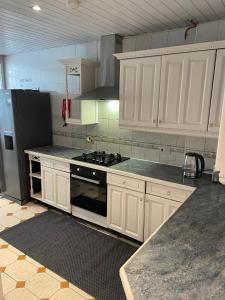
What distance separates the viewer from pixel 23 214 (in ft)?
10.9

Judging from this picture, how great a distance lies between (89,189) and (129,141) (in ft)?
2.75

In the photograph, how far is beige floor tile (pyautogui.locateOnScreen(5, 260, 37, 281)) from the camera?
7.19ft

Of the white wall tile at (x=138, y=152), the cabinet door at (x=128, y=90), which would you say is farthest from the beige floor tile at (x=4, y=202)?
the cabinet door at (x=128, y=90)

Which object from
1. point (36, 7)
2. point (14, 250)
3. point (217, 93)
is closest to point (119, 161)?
point (217, 93)

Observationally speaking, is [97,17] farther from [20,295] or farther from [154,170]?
[20,295]

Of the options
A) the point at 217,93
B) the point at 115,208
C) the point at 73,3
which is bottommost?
Result: the point at 115,208

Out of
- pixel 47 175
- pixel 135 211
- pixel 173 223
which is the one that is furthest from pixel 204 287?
pixel 47 175

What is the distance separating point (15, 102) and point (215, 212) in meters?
2.96

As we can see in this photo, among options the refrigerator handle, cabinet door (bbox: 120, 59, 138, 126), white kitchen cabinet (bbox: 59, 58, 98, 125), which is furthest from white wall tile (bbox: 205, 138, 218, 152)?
the refrigerator handle

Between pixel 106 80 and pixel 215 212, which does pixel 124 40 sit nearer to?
pixel 106 80

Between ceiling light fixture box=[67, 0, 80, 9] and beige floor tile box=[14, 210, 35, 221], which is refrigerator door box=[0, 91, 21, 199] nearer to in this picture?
beige floor tile box=[14, 210, 35, 221]

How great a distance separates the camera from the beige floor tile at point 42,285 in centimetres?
201

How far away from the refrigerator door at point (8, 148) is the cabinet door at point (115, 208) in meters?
1.64

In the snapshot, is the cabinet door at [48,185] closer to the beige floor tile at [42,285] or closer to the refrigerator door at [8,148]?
the refrigerator door at [8,148]
